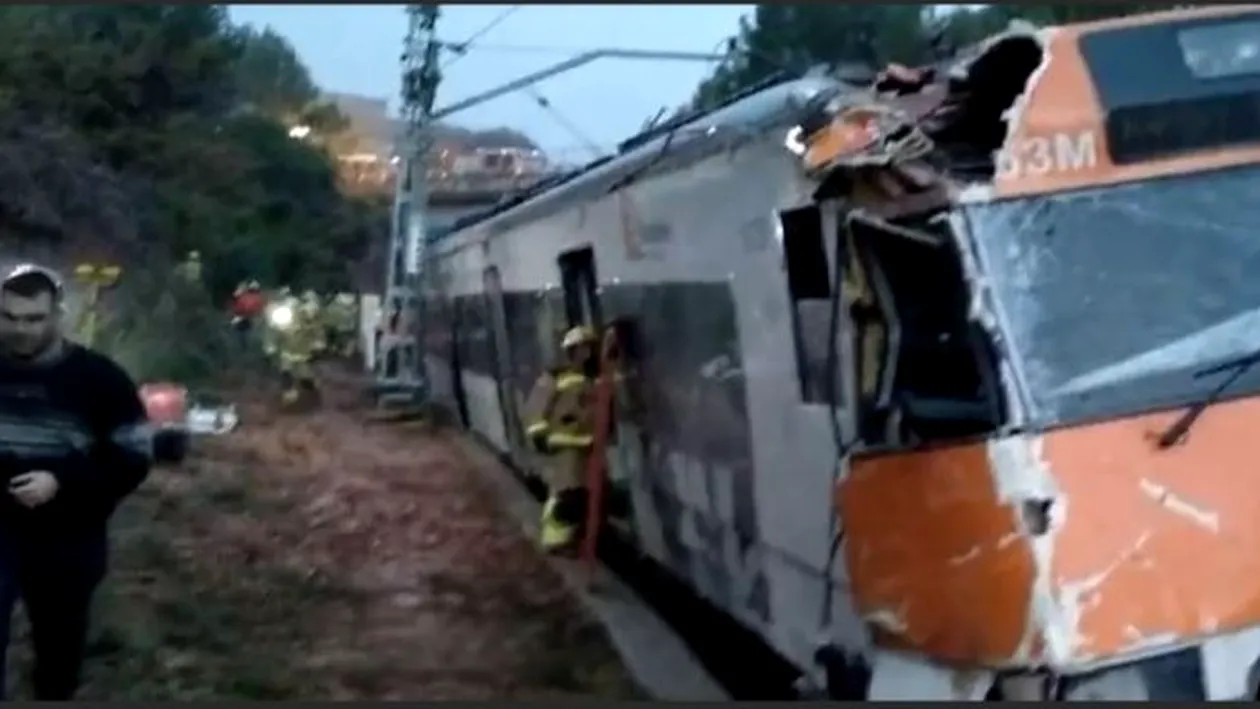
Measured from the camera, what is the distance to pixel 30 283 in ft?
20.5

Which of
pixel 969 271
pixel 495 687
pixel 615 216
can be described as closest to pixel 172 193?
pixel 615 216

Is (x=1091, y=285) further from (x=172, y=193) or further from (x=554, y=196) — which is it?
(x=172, y=193)

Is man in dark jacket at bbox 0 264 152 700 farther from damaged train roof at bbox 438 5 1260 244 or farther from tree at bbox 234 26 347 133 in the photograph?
tree at bbox 234 26 347 133

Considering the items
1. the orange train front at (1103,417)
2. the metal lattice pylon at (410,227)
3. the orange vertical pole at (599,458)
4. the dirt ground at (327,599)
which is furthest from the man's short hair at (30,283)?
the metal lattice pylon at (410,227)

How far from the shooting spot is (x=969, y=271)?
551 cm

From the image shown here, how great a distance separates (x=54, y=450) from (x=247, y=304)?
1898 centimetres

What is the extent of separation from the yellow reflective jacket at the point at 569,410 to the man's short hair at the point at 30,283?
16.2 ft

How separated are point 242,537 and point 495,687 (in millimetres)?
4178

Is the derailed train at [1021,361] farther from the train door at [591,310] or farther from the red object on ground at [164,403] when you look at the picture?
the red object on ground at [164,403]

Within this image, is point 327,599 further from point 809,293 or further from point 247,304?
point 247,304

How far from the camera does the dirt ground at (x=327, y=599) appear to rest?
9078mm

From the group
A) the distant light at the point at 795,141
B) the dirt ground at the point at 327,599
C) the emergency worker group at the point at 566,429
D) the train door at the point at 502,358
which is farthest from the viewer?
the train door at the point at 502,358

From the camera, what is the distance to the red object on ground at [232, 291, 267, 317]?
24891 mm

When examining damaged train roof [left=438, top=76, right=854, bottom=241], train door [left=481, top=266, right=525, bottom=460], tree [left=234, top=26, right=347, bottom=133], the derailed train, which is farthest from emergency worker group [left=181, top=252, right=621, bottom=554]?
tree [left=234, top=26, right=347, bottom=133]
